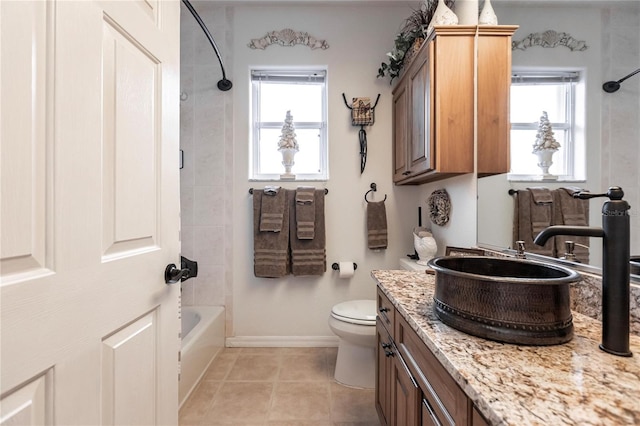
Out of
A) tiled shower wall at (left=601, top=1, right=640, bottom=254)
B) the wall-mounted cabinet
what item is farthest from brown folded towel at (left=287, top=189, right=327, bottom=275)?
tiled shower wall at (left=601, top=1, right=640, bottom=254)

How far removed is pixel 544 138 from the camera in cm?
117

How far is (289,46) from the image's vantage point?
2332 mm

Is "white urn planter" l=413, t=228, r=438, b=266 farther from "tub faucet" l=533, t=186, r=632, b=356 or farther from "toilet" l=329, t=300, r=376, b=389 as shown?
"tub faucet" l=533, t=186, r=632, b=356

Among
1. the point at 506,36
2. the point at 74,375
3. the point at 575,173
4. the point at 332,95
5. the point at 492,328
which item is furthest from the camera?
the point at 332,95

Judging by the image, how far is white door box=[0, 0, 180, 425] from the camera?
18.5 inches

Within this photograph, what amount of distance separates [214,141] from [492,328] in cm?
228

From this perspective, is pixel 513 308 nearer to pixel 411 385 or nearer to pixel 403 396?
pixel 411 385

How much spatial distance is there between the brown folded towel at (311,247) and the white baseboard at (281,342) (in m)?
0.57

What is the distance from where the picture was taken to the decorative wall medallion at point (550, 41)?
1.10 metres

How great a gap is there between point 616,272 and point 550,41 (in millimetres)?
1078

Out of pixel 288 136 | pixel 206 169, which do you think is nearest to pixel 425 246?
pixel 288 136

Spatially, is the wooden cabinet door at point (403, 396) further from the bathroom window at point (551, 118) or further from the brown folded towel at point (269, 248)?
the brown folded towel at point (269, 248)

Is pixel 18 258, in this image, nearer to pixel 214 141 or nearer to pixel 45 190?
pixel 45 190

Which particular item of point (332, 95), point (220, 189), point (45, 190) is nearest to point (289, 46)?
point (332, 95)
